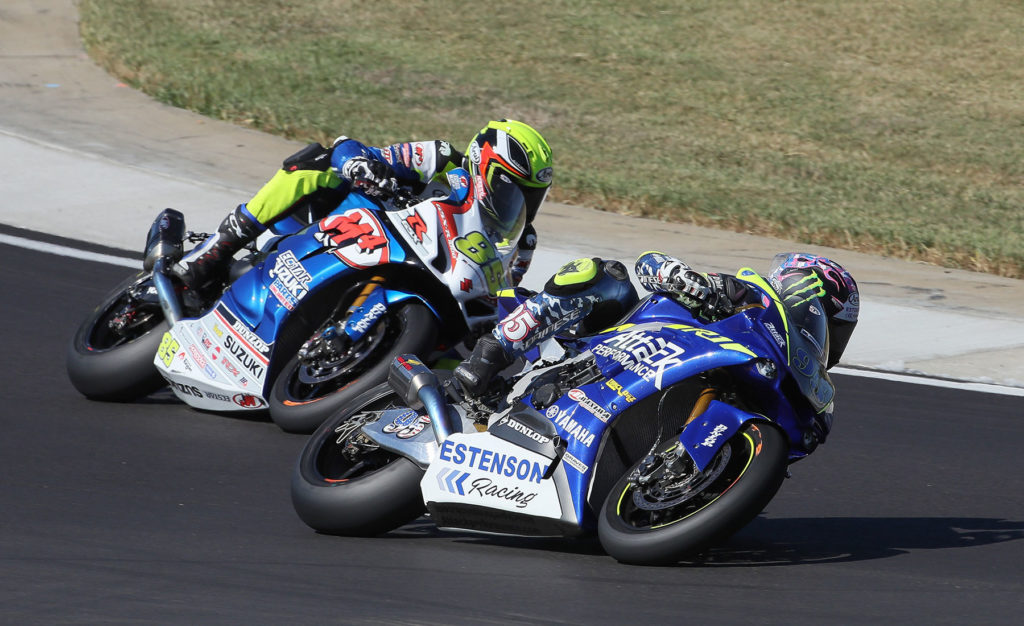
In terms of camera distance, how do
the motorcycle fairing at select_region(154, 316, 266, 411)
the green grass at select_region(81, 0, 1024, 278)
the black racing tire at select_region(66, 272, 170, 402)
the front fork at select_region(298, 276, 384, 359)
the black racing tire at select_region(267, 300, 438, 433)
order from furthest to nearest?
the green grass at select_region(81, 0, 1024, 278), the black racing tire at select_region(66, 272, 170, 402), the motorcycle fairing at select_region(154, 316, 266, 411), the front fork at select_region(298, 276, 384, 359), the black racing tire at select_region(267, 300, 438, 433)

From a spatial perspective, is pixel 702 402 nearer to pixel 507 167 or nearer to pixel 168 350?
pixel 507 167

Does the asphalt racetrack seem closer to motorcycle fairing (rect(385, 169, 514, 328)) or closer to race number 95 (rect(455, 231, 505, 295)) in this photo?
motorcycle fairing (rect(385, 169, 514, 328))

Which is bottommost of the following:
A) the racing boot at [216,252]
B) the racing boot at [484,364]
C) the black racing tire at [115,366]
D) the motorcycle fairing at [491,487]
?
the black racing tire at [115,366]

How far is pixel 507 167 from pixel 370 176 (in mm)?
828

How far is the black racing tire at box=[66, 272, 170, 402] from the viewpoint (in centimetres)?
783

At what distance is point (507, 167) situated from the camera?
7.52m

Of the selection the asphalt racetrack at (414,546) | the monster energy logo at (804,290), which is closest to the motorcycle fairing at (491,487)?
the asphalt racetrack at (414,546)

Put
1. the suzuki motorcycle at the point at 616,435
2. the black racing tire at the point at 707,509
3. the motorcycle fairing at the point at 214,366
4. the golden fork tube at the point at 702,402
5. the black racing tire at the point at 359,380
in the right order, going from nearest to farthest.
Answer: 1. the black racing tire at the point at 707,509
2. the suzuki motorcycle at the point at 616,435
3. the golden fork tube at the point at 702,402
4. the black racing tire at the point at 359,380
5. the motorcycle fairing at the point at 214,366

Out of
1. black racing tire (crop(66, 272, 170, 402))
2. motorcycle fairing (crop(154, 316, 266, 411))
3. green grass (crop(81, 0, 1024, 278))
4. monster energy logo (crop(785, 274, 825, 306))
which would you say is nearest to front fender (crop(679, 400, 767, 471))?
monster energy logo (crop(785, 274, 825, 306))

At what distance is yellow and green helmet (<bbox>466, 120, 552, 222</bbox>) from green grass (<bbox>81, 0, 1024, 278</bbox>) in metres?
6.44

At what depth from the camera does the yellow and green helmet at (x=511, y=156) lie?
7496mm

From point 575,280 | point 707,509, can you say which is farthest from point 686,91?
point 707,509

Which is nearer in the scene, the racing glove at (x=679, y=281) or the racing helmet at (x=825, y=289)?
the racing glove at (x=679, y=281)

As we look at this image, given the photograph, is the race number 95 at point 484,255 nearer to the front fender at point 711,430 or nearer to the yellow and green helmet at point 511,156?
the yellow and green helmet at point 511,156
